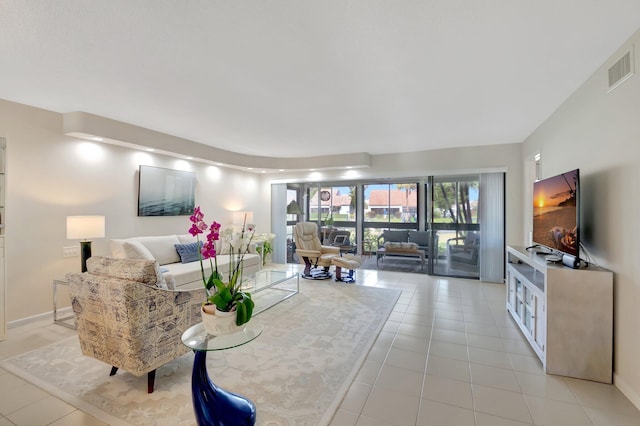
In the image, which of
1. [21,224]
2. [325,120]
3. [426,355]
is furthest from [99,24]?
[426,355]

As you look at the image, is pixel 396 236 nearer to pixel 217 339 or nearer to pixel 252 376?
pixel 252 376

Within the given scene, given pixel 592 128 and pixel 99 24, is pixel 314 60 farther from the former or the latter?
pixel 592 128

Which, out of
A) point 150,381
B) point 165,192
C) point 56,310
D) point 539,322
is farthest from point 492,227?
point 56,310

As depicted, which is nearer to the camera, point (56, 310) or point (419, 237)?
point (56, 310)

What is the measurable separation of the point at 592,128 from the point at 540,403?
2306 millimetres

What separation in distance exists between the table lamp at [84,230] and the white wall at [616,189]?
5.16 metres

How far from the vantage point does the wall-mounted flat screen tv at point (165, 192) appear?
15.3 feet

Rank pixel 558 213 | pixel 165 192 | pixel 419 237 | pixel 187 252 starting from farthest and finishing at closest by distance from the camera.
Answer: pixel 419 237
pixel 165 192
pixel 187 252
pixel 558 213

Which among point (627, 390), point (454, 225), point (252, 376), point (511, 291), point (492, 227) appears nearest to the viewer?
point (627, 390)

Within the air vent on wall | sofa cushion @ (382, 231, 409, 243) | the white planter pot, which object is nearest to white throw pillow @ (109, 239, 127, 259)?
the white planter pot

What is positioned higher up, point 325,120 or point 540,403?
point 325,120

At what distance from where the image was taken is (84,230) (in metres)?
3.50

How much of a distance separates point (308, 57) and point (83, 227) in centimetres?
329

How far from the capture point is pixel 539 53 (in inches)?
88.7
